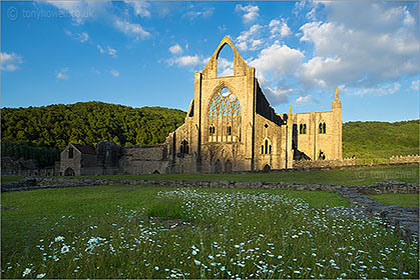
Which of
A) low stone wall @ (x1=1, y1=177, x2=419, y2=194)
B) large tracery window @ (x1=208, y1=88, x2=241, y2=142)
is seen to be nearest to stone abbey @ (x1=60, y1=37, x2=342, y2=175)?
large tracery window @ (x1=208, y1=88, x2=241, y2=142)

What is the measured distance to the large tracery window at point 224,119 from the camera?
39.8 m

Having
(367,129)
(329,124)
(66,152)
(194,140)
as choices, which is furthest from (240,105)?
(367,129)

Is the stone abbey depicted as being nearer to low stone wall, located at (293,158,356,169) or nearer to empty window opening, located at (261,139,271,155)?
empty window opening, located at (261,139,271,155)

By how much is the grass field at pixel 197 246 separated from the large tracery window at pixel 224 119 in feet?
104

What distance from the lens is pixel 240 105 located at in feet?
129

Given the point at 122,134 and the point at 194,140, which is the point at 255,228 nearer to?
the point at 194,140

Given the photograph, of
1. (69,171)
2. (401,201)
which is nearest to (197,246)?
(401,201)

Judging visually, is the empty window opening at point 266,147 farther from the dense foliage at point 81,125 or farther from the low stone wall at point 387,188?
the dense foliage at point 81,125

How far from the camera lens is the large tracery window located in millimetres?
39781

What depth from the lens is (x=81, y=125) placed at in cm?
6600

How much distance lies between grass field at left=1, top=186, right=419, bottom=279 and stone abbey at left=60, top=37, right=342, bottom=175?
3015cm

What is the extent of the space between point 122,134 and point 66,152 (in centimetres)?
3142

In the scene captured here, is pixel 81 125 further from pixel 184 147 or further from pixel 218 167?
pixel 218 167

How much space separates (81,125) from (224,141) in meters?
41.8
